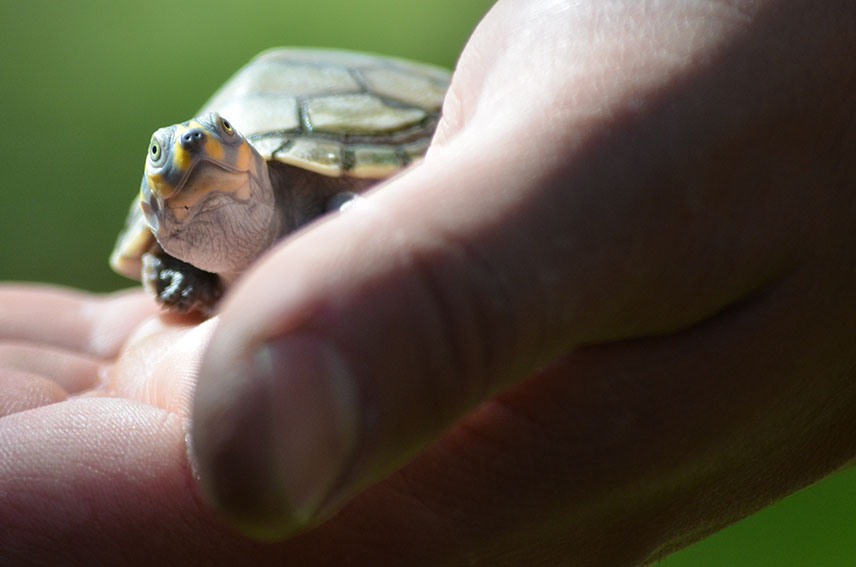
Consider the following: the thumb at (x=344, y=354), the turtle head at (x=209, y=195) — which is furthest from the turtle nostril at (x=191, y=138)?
the thumb at (x=344, y=354)

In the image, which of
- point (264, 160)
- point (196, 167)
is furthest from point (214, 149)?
point (264, 160)

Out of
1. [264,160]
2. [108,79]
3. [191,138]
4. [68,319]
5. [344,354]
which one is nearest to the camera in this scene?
[344,354]

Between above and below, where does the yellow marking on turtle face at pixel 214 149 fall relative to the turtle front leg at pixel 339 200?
above

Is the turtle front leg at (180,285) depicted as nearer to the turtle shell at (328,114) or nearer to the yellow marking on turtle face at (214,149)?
the turtle shell at (328,114)

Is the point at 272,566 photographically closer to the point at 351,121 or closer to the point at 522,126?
the point at 522,126

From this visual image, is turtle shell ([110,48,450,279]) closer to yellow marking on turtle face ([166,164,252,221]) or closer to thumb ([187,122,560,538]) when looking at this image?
yellow marking on turtle face ([166,164,252,221])

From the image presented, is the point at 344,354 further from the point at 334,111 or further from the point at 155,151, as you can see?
the point at 334,111

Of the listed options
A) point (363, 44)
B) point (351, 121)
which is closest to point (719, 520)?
point (351, 121)
